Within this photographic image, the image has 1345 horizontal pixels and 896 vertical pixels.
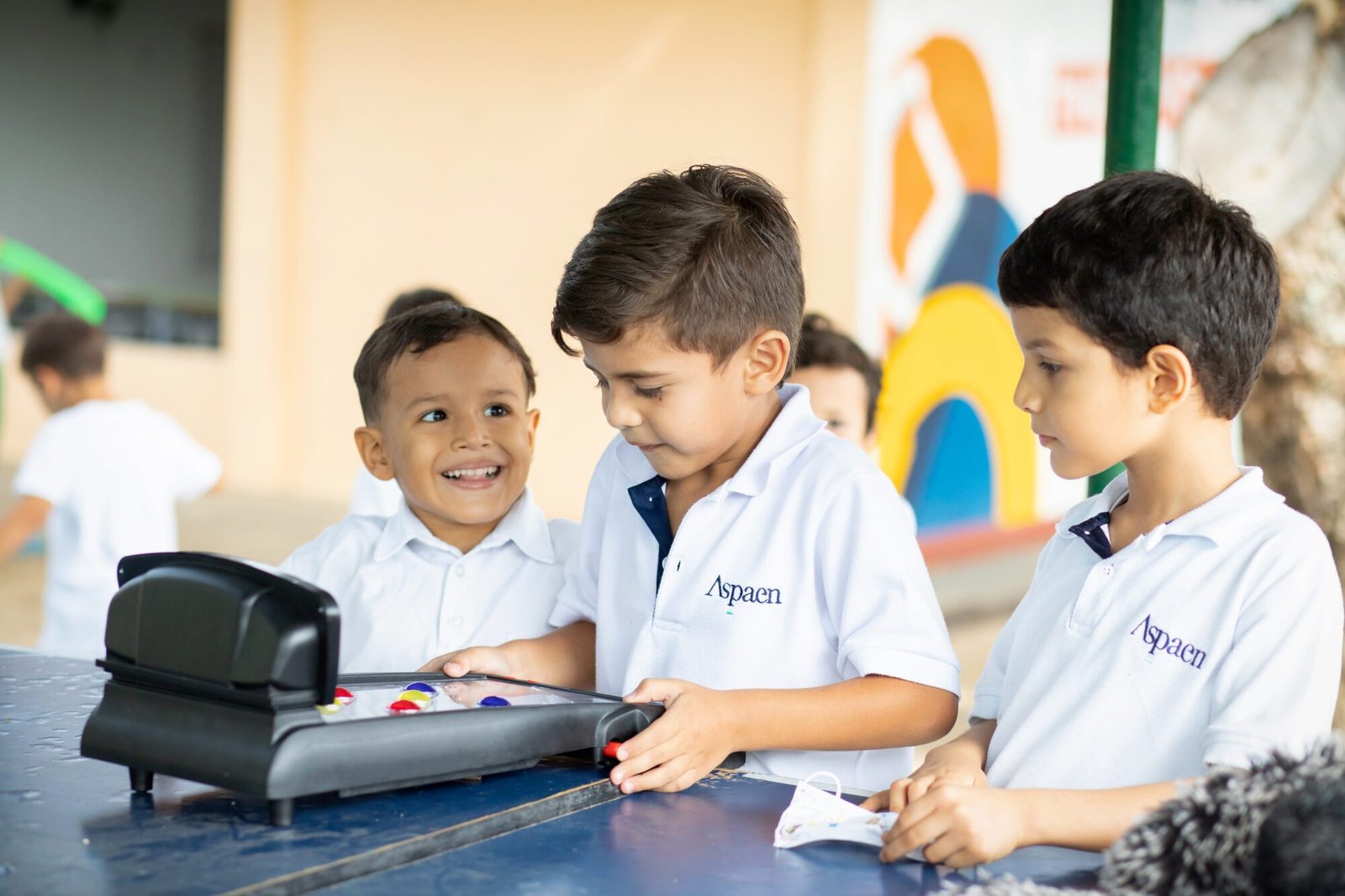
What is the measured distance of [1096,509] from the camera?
1.63 meters

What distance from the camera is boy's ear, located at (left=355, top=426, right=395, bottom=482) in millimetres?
2207

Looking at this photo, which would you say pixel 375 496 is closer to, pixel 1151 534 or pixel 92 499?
pixel 92 499

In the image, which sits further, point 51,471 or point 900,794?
point 51,471

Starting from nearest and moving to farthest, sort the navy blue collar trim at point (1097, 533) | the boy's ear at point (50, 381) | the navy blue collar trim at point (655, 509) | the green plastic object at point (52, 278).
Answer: the navy blue collar trim at point (1097, 533) → the navy blue collar trim at point (655, 509) → the boy's ear at point (50, 381) → the green plastic object at point (52, 278)

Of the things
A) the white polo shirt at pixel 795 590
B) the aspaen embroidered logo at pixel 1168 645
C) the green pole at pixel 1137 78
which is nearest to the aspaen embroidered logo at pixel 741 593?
the white polo shirt at pixel 795 590

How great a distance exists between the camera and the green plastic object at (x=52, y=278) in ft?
32.7

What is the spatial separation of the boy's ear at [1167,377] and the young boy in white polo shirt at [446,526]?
0.95 metres

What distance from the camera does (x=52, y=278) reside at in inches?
402

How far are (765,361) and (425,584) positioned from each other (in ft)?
2.11

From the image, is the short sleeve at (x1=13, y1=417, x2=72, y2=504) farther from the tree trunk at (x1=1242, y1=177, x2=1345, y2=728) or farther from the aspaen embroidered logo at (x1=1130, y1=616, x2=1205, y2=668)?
the tree trunk at (x1=1242, y1=177, x2=1345, y2=728)

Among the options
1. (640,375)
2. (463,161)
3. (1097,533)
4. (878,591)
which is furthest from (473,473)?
(463,161)

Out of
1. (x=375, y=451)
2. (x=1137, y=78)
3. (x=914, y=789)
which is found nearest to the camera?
(x=914, y=789)

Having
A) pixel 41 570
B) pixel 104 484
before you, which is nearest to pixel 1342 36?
pixel 104 484

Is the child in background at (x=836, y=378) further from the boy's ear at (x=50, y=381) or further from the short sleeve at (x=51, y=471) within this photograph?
the boy's ear at (x=50, y=381)
